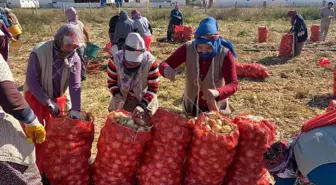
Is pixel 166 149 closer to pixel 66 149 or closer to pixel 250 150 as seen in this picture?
pixel 250 150

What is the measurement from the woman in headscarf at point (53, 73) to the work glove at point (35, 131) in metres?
0.54

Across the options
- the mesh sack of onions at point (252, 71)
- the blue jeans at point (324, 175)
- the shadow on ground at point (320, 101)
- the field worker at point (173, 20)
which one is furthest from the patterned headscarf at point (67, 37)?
the field worker at point (173, 20)

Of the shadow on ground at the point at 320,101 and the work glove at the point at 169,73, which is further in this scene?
the shadow on ground at the point at 320,101

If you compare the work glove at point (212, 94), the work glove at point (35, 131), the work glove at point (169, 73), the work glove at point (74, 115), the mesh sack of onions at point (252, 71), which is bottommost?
the mesh sack of onions at point (252, 71)

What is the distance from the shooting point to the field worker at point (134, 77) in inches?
117

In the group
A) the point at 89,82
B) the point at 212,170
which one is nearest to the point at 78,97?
the point at 212,170

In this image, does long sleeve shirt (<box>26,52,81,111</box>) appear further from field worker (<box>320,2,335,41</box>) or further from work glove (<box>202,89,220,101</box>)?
field worker (<box>320,2,335,41</box>)

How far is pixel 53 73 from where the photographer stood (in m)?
2.90

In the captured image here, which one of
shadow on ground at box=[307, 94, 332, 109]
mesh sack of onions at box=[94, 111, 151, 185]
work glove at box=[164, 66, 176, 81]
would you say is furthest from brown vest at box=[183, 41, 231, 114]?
shadow on ground at box=[307, 94, 332, 109]

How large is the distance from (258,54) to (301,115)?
5.26 meters

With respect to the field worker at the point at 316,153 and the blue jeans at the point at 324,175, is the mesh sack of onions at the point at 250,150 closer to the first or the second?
the field worker at the point at 316,153

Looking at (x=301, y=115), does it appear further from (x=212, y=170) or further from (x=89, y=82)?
(x=89, y=82)

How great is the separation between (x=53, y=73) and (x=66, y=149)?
66 centimetres

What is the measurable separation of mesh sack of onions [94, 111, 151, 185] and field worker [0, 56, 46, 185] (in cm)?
52
